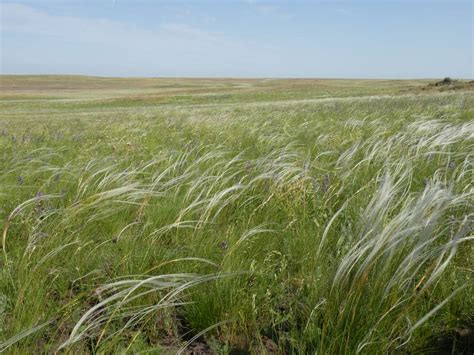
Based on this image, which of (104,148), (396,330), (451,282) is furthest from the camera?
(104,148)

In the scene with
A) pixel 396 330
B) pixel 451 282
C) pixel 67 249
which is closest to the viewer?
pixel 396 330

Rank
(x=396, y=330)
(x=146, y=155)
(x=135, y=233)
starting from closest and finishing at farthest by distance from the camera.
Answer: (x=396, y=330)
(x=135, y=233)
(x=146, y=155)

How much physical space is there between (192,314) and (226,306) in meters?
0.17

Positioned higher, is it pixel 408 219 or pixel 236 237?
pixel 408 219

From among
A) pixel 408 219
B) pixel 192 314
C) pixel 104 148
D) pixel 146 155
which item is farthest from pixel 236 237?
pixel 104 148

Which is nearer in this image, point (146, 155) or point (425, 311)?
point (425, 311)

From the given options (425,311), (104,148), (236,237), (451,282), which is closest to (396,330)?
(425,311)

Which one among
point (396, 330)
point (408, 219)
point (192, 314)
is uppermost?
point (408, 219)

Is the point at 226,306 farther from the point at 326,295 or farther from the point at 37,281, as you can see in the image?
the point at 37,281

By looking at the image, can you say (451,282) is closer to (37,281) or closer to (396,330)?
(396,330)

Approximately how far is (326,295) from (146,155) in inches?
138

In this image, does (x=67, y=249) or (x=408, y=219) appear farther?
(x=67, y=249)

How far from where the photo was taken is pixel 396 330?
1.40 metres

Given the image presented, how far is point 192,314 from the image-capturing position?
169 centimetres
